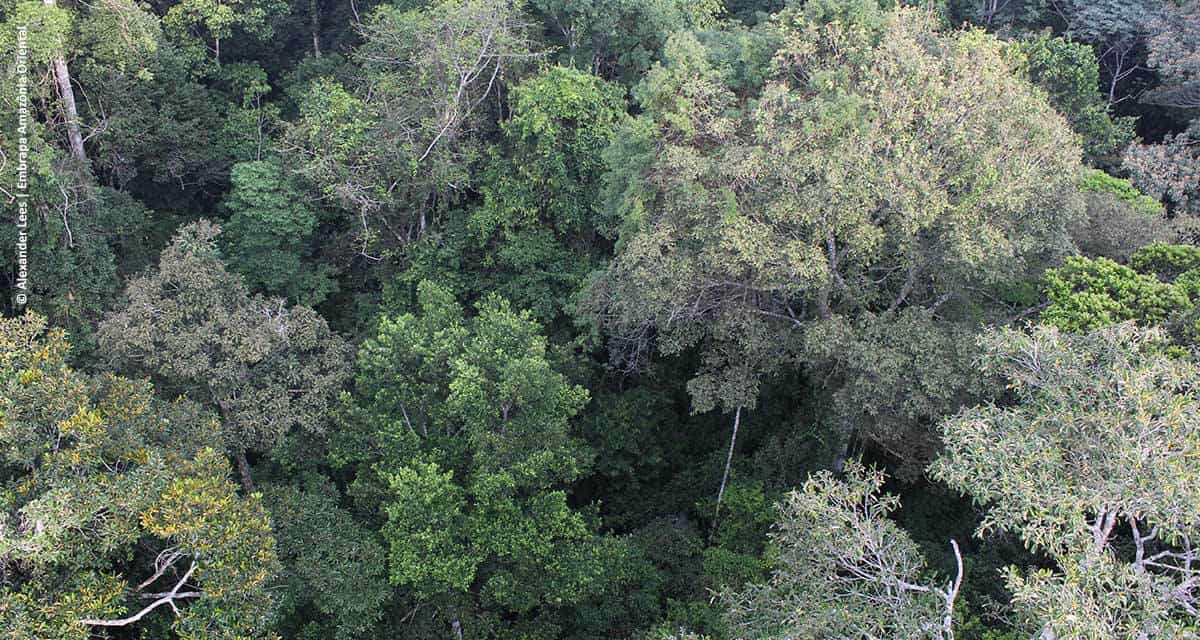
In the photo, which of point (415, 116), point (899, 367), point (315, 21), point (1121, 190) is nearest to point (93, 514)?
point (899, 367)

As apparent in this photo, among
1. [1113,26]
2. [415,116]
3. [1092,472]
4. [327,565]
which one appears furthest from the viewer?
[1113,26]

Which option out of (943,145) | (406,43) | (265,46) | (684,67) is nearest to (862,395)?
(943,145)

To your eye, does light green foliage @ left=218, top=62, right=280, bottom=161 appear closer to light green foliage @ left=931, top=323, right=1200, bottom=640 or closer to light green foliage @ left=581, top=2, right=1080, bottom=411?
light green foliage @ left=581, top=2, right=1080, bottom=411

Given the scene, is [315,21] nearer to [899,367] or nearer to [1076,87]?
[1076,87]

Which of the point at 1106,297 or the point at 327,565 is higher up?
the point at 1106,297

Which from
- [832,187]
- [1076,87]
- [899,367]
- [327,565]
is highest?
[1076,87]

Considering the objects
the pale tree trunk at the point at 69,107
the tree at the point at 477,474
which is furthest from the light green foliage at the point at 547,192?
the pale tree trunk at the point at 69,107

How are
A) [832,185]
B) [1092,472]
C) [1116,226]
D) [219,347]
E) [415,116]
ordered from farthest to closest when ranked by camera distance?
1. [415,116]
2. [219,347]
3. [1116,226]
4. [832,185]
5. [1092,472]
